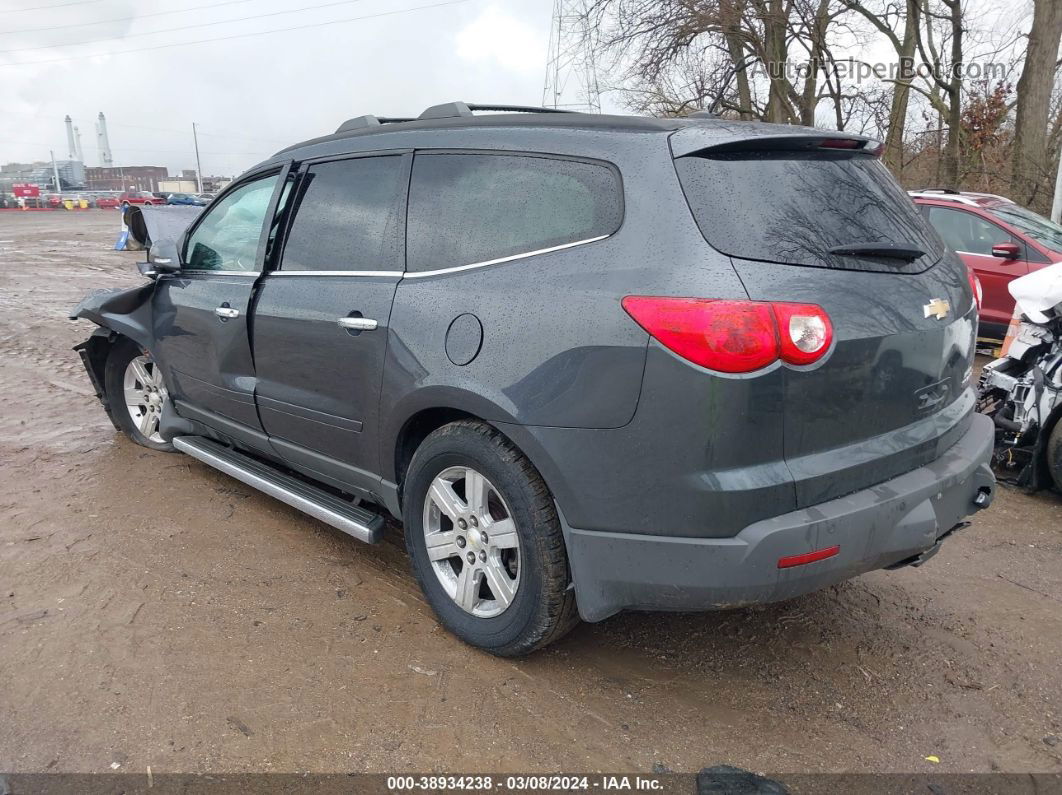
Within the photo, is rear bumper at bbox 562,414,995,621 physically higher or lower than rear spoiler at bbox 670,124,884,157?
lower

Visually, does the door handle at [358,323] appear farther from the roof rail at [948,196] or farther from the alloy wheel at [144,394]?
the roof rail at [948,196]

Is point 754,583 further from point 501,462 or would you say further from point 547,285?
point 547,285

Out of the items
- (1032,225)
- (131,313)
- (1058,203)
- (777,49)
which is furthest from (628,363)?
(777,49)

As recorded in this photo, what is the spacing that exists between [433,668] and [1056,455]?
12.5 feet

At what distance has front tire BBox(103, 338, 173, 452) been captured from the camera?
17.2 ft

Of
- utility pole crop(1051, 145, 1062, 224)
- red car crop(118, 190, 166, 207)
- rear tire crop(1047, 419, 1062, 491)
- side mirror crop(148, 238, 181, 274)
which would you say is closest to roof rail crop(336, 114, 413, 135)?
side mirror crop(148, 238, 181, 274)

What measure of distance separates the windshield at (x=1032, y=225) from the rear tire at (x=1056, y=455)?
4.61 m

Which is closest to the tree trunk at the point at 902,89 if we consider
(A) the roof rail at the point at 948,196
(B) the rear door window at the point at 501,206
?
(A) the roof rail at the point at 948,196

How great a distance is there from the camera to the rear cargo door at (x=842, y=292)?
2377 millimetres

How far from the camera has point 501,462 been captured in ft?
8.91

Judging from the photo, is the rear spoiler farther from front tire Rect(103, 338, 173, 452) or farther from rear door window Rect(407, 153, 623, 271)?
front tire Rect(103, 338, 173, 452)

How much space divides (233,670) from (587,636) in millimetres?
1361

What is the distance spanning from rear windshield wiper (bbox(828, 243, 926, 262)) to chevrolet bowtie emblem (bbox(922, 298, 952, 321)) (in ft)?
0.56

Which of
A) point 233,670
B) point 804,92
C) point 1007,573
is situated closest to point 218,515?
point 233,670
